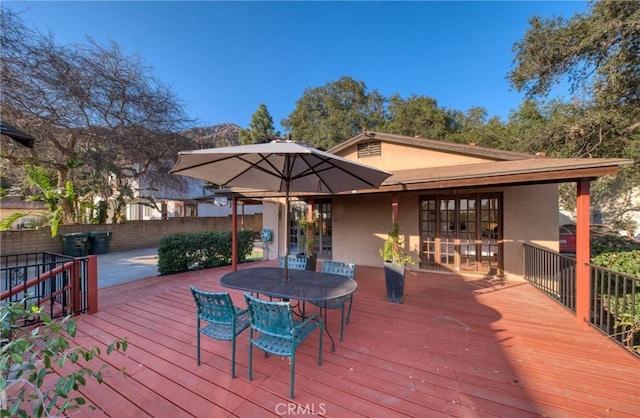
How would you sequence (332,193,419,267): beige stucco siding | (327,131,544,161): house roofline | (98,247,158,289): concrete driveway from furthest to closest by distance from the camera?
(332,193,419,267): beige stucco siding < (98,247,158,289): concrete driveway < (327,131,544,161): house roofline

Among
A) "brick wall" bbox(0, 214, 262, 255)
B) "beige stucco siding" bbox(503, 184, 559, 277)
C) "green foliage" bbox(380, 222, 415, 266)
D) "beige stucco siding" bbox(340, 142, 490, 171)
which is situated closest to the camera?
"green foliage" bbox(380, 222, 415, 266)

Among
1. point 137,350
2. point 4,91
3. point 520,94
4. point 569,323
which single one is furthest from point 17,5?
point 520,94

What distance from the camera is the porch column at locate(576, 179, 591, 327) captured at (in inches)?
154

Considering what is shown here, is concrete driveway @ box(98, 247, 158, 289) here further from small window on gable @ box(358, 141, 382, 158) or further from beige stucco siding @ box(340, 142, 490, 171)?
beige stucco siding @ box(340, 142, 490, 171)

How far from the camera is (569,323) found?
3992 millimetres

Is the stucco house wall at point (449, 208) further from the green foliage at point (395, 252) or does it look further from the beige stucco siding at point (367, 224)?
the green foliage at point (395, 252)

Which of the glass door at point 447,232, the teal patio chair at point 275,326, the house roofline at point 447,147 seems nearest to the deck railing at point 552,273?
the glass door at point 447,232

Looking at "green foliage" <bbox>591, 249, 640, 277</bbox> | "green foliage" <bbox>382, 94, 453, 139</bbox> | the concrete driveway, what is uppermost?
"green foliage" <bbox>382, 94, 453, 139</bbox>

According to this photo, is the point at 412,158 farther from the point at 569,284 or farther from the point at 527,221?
the point at 569,284

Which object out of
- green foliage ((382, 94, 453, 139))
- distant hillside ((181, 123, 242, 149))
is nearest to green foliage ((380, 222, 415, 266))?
distant hillside ((181, 123, 242, 149))

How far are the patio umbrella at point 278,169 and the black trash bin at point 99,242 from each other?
34.1 feet

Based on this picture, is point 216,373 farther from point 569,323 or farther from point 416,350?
point 569,323

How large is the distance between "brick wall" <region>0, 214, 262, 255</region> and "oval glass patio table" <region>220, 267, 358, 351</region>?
36.0 feet

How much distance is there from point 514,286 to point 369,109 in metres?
22.1
